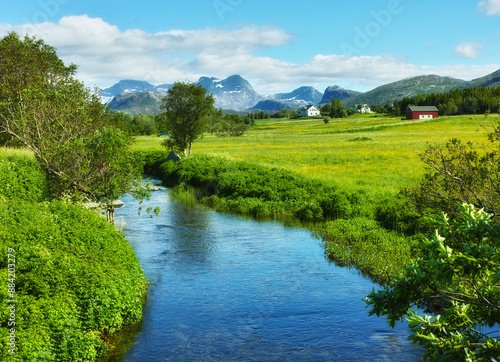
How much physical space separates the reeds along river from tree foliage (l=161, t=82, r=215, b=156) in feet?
124

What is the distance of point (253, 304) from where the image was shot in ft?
55.7

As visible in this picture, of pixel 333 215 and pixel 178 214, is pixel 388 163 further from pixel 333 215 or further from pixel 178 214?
pixel 178 214

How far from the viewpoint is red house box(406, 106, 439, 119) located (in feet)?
527

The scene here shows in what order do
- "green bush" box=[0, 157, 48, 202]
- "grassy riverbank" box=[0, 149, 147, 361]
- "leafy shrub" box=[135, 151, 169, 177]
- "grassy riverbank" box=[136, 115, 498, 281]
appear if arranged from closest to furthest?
"grassy riverbank" box=[0, 149, 147, 361] < "green bush" box=[0, 157, 48, 202] < "grassy riverbank" box=[136, 115, 498, 281] < "leafy shrub" box=[135, 151, 169, 177]

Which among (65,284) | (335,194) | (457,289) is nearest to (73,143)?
(65,284)

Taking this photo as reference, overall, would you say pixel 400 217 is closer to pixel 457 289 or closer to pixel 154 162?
pixel 457 289

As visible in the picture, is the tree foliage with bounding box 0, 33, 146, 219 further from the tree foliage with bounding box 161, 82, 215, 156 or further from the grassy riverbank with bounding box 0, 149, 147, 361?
the tree foliage with bounding box 161, 82, 215, 156

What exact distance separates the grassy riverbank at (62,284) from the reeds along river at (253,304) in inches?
55.6

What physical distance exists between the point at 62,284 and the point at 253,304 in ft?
24.8

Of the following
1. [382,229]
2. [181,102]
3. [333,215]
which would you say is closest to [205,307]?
[382,229]

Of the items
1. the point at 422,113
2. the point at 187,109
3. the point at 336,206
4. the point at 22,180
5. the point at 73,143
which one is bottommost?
the point at 336,206

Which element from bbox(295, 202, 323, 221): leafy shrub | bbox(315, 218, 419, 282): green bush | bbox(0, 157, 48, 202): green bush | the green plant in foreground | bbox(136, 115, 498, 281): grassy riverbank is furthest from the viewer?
bbox(295, 202, 323, 221): leafy shrub

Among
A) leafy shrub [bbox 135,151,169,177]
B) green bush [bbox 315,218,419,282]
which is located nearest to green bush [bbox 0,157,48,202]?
green bush [bbox 315,218,419,282]

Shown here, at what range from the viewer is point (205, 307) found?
16.7m
